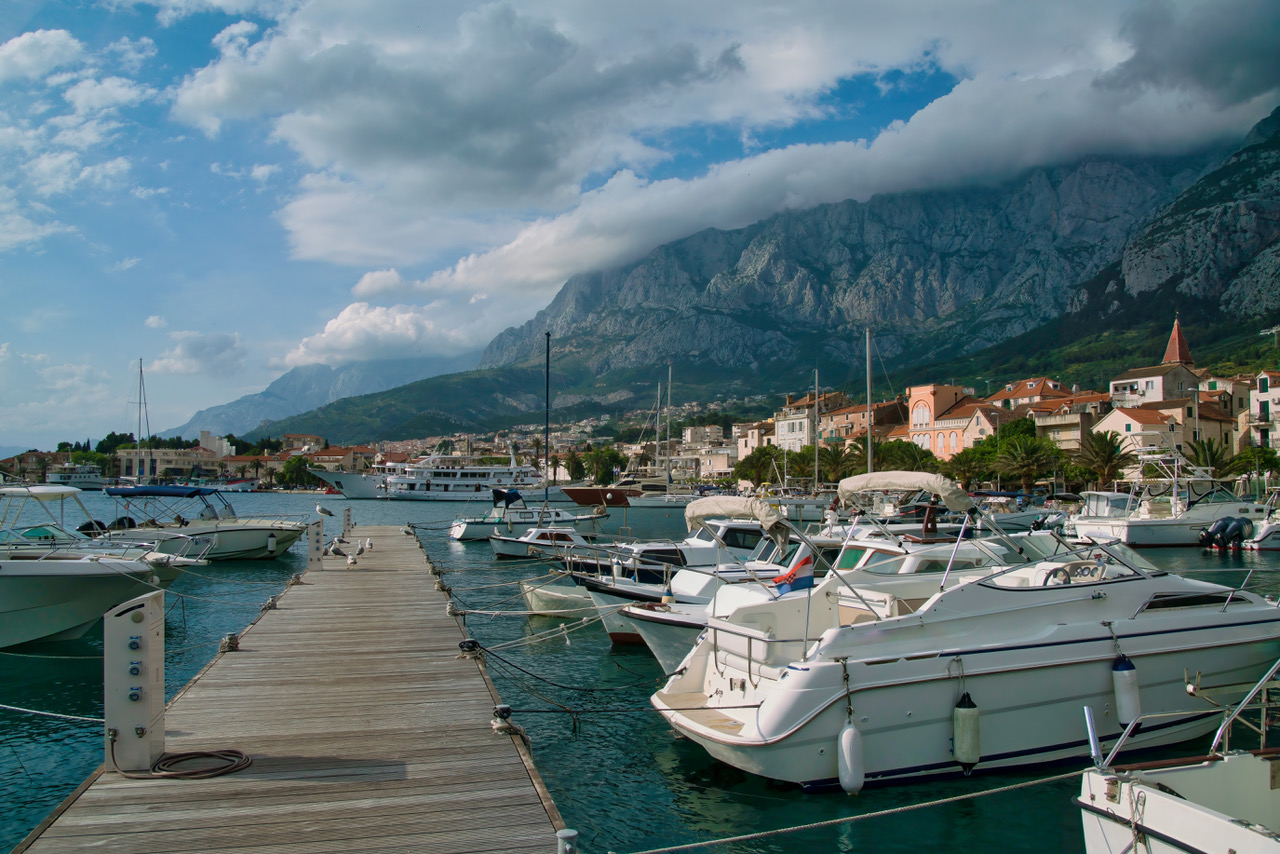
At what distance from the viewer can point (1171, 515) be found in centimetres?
4659

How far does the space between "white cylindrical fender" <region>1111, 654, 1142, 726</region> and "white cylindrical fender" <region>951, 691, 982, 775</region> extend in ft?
7.07

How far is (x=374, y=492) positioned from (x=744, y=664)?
129m

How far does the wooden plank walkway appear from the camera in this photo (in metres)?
6.04

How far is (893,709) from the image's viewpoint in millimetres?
9320

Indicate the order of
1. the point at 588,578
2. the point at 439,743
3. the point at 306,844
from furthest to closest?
the point at 588,578 < the point at 439,743 < the point at 306,844

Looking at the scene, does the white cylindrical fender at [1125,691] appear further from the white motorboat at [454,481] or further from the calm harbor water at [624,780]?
the white motorboat at [454,481]

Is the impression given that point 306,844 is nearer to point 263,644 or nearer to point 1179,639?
point 263,644

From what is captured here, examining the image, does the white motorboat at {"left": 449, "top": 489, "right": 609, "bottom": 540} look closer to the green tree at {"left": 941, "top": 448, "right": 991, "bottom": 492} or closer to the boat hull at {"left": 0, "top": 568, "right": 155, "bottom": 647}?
the boat hull at {"left": 0, "top": 568, "right": 155, "bottom": 647}

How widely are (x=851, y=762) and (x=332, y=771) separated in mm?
5670

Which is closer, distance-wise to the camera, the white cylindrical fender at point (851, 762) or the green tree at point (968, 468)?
the white cylindrical fender at point (851, 762)

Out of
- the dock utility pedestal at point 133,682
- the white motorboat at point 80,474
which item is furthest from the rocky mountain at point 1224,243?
the white motorboat at point 80,474

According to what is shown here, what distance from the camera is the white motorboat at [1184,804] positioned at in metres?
5.16

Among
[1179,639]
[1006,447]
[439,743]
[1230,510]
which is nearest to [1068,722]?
[1179,639]

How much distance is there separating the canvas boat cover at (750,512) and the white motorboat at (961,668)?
97 cm
